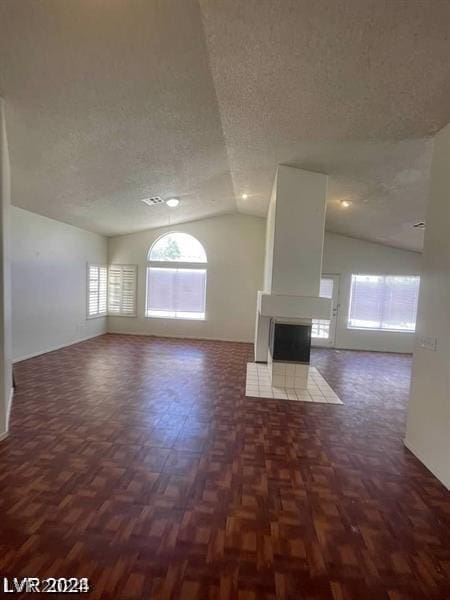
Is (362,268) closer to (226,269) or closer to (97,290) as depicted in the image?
(226,269)

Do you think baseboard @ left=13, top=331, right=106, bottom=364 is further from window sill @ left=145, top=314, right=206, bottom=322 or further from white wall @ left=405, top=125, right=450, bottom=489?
white wall @ left=405, top=125, right=450, bottom=489

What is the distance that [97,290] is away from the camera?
7.33m

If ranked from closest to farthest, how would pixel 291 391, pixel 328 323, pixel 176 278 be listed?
pixel 291 391 < pixel 328 323 < pixel 176 278

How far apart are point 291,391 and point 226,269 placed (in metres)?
3.86

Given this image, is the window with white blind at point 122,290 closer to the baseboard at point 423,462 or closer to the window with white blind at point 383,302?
the window with white blind at point 383,302

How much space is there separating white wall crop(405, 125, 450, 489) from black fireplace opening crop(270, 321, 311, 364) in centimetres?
157

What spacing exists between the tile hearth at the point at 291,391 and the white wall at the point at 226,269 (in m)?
2.62

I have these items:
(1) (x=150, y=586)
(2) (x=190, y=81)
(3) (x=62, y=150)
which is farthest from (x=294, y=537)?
(3) (x=62, y=150)

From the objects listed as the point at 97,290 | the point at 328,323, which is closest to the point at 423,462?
the point at 328,323

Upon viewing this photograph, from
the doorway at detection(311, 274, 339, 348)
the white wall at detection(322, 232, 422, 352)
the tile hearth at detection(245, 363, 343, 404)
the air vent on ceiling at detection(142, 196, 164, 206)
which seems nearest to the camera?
the tile hearth at detection(245, 363, 343, 404)

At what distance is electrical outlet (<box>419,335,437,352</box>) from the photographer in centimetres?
252

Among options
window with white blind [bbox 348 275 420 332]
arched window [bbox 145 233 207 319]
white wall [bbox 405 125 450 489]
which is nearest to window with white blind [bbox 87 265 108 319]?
arched window [bbox 145 233 207 319]

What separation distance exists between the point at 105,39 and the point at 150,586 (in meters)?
3.07

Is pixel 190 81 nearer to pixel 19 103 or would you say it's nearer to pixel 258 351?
pixel 19 103
